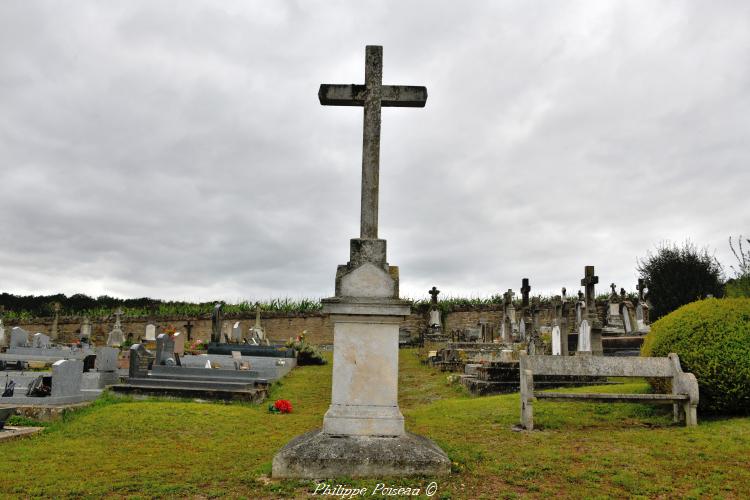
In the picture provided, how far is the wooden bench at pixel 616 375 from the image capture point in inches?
274

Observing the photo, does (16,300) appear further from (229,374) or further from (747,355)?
(747,355)

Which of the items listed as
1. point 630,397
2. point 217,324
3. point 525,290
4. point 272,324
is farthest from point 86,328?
point 630,397

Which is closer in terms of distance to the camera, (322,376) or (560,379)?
(560,379)

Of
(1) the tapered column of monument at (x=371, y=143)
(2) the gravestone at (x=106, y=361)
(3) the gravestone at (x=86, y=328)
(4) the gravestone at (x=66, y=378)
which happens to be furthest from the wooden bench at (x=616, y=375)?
(3) the gravestone at (x=86, y=328)

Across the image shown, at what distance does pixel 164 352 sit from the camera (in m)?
14.6

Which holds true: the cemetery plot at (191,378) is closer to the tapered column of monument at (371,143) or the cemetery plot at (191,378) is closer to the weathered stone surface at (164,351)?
the weathered stone surface at (164,351)

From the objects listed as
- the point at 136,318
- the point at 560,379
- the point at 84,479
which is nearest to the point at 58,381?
the point at 84,479

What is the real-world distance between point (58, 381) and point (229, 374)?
4.16 meters

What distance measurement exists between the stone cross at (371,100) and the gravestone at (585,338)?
10375mm

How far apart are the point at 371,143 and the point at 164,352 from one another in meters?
11.4

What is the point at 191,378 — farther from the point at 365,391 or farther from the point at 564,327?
the point at 564,327

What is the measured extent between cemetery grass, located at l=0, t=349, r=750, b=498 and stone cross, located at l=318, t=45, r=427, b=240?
2767 millimetres

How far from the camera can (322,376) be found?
16.7 meters

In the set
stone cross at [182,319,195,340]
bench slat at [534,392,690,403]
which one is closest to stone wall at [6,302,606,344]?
stone cross at [182,319,195,340]
